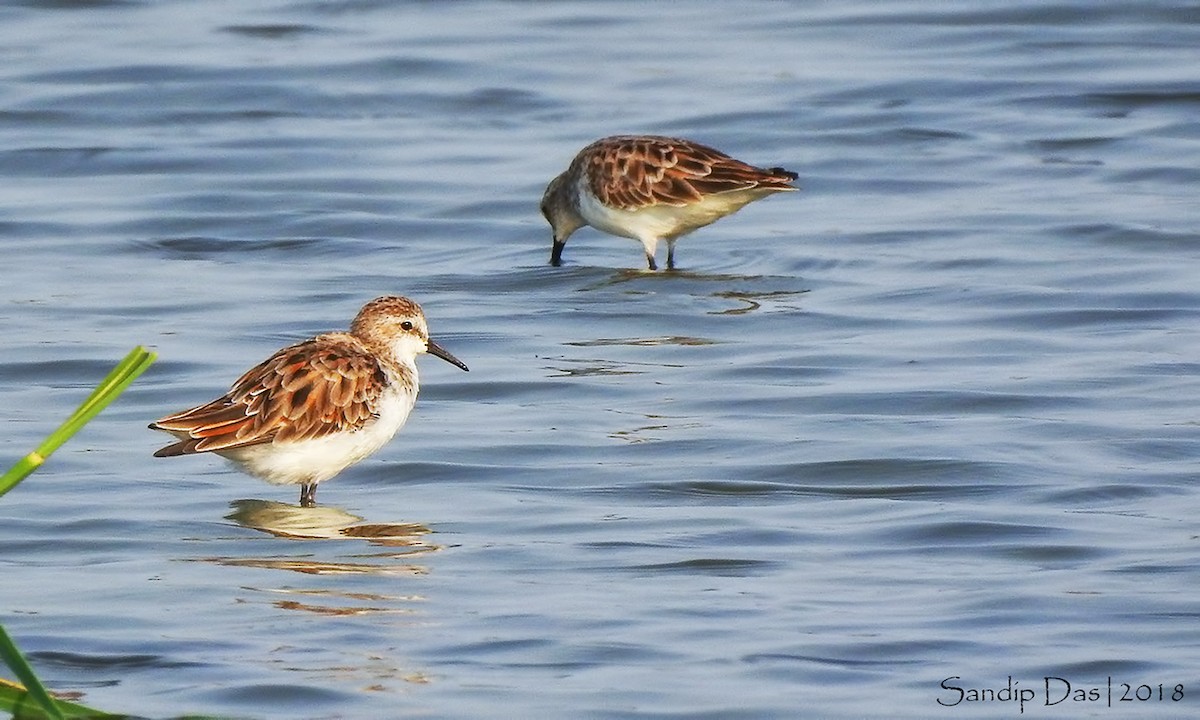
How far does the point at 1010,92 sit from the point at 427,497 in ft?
36.0

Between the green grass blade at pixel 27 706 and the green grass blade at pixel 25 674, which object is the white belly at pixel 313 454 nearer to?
the green grass blade at pixel 27 706

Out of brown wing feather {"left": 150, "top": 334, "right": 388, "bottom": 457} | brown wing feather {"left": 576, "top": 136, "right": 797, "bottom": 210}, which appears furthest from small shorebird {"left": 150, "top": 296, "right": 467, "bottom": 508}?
brown wing feather {"left": 576, "top": 136, "right": 797, "bottom": 210}

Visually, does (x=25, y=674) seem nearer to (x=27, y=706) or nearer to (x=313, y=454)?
(x=27, y=706)

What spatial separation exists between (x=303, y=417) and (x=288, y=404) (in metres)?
0.11

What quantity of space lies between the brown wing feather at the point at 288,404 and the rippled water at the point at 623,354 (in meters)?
0.38

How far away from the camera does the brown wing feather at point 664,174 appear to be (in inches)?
552

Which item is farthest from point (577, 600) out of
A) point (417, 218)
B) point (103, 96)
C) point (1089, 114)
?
point (103, 96)

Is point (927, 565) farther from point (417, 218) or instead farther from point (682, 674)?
point (417, 218)

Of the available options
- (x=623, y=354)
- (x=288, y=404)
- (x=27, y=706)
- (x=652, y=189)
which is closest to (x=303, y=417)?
(x=288, y=404)

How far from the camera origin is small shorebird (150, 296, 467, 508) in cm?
895

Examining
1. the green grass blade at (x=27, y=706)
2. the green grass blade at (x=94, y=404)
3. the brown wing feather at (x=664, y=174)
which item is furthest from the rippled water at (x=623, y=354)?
the green grass blade at (x=94, y=404)

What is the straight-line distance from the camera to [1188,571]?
7902mm

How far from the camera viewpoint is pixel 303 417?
907 centimetres

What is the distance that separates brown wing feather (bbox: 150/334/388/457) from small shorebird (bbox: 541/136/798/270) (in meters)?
4.96
